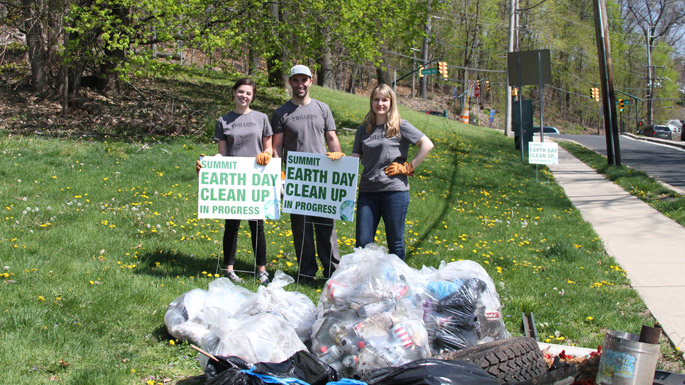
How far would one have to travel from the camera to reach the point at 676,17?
66.6 metres

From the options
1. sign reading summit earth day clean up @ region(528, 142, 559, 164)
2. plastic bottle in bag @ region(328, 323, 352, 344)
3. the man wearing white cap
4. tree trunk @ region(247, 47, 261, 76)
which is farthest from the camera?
tree trunk @ region(247, 47, 261, 76)

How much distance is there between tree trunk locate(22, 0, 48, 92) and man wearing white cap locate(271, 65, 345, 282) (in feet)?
37.5

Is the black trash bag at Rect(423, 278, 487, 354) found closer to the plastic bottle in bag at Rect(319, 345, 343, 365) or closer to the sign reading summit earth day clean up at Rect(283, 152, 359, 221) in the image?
the plastic bottle in bag at Rect(319, 345, 343, 365)

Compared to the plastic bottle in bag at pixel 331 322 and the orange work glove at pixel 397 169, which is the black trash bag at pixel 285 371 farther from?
the orange work glove at pixel 397 169

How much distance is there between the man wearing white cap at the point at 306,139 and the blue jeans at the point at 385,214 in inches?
20.7

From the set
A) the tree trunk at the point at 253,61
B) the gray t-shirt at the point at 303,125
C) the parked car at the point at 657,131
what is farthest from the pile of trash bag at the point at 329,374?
the parked car at the point at 657,131

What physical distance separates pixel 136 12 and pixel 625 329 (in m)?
14.3

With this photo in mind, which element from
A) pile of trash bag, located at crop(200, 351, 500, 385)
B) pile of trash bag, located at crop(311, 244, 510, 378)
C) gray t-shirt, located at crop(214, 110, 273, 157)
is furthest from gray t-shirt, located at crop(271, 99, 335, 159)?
pile of trash bag, located at crop(200, 351, 500, 385)

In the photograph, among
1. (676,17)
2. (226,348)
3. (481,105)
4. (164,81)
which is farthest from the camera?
(481,105)

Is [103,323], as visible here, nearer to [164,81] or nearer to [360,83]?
[164,81]

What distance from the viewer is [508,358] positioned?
364cm

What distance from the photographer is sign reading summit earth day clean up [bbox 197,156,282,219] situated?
5.84 m

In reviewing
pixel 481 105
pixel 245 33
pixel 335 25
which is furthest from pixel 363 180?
pixel 481 105

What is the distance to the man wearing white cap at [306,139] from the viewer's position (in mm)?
5734
